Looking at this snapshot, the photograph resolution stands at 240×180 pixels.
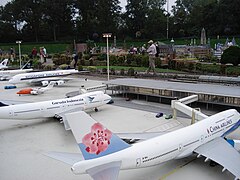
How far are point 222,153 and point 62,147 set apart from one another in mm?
11720

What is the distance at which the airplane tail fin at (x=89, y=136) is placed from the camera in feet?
47.4

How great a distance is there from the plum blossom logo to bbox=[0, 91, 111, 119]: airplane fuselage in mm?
13325

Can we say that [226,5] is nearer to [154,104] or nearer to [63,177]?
[154,104]

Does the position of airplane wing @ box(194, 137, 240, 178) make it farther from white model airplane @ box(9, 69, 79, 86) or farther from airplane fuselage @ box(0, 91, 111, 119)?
white model airplane @ box(9, 69, 79, 86)

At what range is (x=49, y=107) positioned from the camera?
2736 cm

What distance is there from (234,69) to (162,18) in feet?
249

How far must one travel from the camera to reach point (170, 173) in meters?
17.8

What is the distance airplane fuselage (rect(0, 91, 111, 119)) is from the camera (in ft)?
83.5

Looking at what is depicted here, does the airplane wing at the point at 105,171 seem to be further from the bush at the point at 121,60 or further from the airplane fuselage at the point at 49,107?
the bush at the point at 121,60

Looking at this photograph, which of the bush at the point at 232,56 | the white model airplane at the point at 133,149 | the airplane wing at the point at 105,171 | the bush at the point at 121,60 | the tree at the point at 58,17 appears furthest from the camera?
the tree at the point at 58,17

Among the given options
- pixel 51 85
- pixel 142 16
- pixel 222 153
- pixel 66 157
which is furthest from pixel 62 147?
pixel 142 16

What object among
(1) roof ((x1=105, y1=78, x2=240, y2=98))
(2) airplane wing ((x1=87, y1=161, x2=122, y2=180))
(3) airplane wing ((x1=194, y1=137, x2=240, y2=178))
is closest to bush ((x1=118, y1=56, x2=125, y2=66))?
(1) roof ((x1=105, y1=78, x2=240, y2=98))

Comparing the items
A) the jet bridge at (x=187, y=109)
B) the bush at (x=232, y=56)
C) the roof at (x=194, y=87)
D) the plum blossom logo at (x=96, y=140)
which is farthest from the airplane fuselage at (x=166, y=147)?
the bush at (x=232, y=56)

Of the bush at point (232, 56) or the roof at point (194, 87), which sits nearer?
the roof at point (194, 87)
